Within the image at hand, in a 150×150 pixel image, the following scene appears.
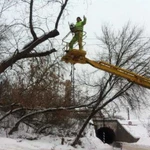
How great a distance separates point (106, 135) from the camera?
28219 millimetres

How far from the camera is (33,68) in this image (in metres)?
20.5

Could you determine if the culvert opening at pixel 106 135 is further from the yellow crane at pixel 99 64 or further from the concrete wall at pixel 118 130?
the yellow crane at pixel 99 64

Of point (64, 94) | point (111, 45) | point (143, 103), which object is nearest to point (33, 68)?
point (64, 94)

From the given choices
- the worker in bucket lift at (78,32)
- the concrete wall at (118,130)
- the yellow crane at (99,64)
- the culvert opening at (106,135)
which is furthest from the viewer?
the culvert opening at (106,135)

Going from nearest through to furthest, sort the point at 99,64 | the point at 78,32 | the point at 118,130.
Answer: the point at 78,32
the point at 99,64
the point at 118,130

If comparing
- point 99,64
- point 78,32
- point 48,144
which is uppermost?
point 78,32

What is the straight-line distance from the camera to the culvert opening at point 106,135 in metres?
27.5

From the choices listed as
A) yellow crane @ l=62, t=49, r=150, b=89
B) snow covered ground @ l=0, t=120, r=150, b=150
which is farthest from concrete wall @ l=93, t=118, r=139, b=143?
yellow crane @ l=62, t=49, r=150, b=89

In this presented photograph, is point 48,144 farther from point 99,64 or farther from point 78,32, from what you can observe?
point 78,32

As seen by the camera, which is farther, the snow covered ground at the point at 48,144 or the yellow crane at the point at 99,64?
the snow covered ground at the point at 48,144

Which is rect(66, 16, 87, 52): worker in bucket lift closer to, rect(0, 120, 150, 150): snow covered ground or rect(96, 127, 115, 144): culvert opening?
rect(0, 120, 150, 150): snow covered ground

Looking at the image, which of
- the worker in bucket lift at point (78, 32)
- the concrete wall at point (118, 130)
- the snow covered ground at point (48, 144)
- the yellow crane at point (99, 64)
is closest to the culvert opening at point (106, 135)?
the concrete wall at point (118, 130)

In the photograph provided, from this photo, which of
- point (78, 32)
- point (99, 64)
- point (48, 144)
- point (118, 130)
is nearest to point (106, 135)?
point (118, 130)

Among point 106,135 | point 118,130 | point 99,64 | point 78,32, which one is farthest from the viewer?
point 118,130
